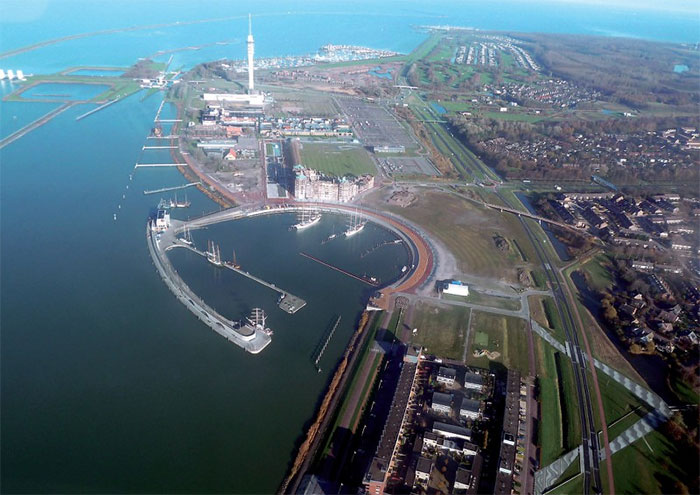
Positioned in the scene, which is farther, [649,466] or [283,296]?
[283,296]

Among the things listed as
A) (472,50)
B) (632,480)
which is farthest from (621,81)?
(632,480)

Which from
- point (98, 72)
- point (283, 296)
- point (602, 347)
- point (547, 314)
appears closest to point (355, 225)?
point (283, 296)

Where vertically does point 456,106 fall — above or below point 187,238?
above

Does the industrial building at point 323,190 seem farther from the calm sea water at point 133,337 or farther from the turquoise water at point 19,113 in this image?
the turquoise water at point 19,113

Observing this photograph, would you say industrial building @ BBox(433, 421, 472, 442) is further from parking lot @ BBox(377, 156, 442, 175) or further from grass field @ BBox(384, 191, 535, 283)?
parking lot @ BBox(377, 156, 442, 175)

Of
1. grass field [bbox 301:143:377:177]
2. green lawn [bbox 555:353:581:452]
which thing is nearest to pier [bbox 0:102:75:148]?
grass field [bbox 301:143:377:177]

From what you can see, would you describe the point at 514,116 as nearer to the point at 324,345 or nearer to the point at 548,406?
the point at 548,406
